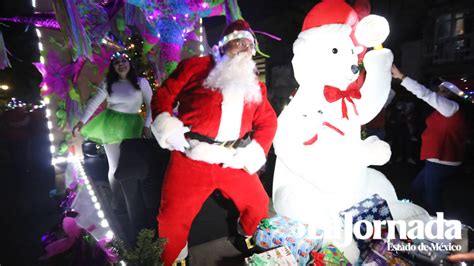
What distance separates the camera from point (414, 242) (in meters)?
2.27

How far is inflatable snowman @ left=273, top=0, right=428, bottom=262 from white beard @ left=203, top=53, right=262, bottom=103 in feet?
1.45

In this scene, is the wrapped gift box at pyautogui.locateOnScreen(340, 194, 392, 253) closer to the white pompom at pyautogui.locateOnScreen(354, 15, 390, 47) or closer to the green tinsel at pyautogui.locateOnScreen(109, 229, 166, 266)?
the white pompom at pyautogui.locateOnScreen(354, 15, 390, 47)

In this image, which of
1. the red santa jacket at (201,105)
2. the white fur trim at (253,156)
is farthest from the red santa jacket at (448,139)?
the white fur trim at (253,156)

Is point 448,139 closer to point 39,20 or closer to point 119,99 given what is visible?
point 119,99

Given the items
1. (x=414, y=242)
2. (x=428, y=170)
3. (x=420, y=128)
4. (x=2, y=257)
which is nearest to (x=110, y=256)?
(x=2, y=257)

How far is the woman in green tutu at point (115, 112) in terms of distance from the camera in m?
3.05

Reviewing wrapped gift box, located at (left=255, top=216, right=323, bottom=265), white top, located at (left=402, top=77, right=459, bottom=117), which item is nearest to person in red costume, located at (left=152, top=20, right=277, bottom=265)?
wrapped gift box, located at (left=255, top=216, right=323, bottom=265)

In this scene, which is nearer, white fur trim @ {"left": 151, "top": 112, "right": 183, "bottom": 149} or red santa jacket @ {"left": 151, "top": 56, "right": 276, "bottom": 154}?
white fur trim @ {"left": 151, "top": 112, "right": 183, "bottom": 149}

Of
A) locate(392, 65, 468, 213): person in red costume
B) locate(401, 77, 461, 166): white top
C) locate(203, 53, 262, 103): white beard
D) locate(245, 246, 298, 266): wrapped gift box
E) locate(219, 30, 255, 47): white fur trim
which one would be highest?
locate(219, 30, 255, 47): white fur trim

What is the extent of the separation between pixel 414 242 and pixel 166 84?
2.32 m

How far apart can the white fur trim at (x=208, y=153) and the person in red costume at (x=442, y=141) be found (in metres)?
2.27

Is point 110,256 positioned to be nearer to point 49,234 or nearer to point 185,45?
point 49,234

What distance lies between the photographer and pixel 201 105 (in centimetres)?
231

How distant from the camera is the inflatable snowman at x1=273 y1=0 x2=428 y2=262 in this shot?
249 centimetres
